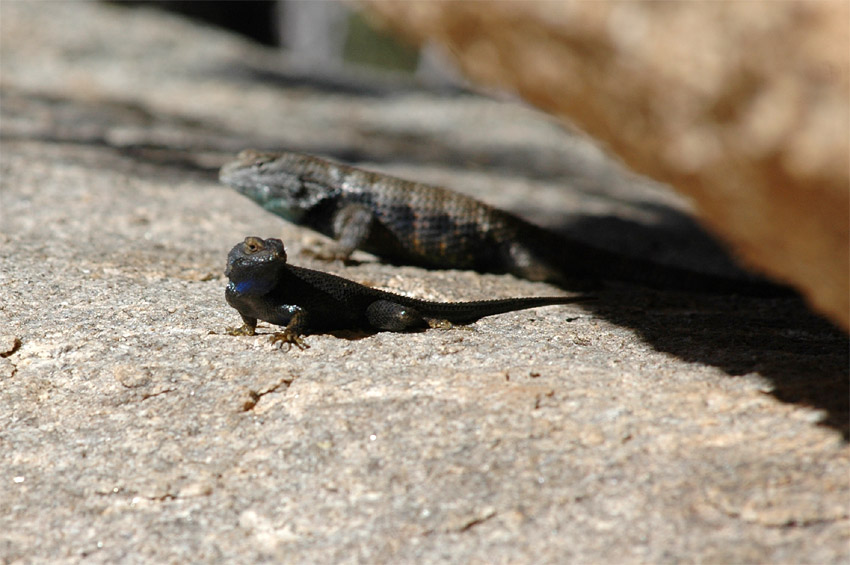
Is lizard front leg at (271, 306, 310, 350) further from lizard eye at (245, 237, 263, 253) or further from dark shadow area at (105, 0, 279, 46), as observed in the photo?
dark shadow area at (105, 0, 279, 46)

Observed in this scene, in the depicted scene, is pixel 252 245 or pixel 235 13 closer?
pixel 252 245

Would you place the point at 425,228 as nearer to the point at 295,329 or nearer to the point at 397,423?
the point at 295,329

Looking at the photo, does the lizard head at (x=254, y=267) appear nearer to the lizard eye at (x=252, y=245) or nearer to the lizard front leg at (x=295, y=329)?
the lizard eye at (x=252, y=245)

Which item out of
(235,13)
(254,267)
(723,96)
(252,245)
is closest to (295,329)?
(254,267)

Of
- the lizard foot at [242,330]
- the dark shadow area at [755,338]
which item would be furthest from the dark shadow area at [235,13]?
the dark shadow area at [755,338]

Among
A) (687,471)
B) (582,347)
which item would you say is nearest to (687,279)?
(582,347)

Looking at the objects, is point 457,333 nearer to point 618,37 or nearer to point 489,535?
point 489,535
